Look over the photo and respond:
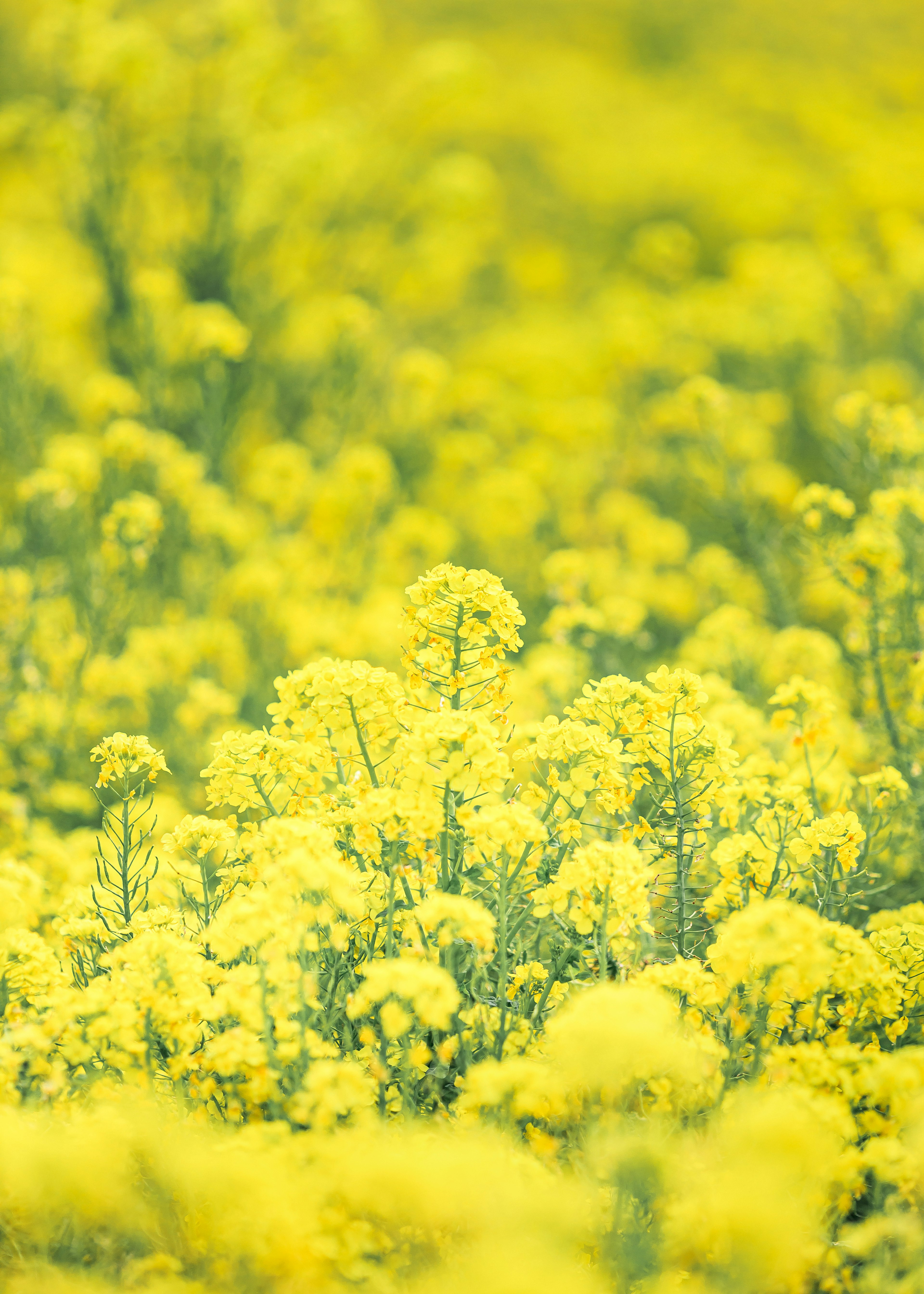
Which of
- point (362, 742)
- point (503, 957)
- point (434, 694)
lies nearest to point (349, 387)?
point (434, 694)

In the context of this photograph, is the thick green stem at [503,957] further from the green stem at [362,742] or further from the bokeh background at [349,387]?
the bokeh background at [349,387]

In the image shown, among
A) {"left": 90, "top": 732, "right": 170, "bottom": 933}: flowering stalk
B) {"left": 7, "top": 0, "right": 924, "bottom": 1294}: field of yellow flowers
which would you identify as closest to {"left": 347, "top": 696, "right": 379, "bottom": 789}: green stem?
{"left": 7, "top": 0, "right": 924, "bottom": 1294}: field of yellow flowers

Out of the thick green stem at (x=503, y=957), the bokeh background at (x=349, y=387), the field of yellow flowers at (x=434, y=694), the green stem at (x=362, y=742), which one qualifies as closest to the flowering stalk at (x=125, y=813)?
the field of yellow flowers at (x=434, y=694)

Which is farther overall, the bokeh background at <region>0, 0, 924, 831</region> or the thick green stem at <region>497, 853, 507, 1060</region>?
the bokeh background at <region>0, 0, 924, 831</region>

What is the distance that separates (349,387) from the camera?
899 cm

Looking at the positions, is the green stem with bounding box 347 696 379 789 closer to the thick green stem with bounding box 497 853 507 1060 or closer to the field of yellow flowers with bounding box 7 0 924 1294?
the field of yellow flowers with bounding box 7 0 924 1294

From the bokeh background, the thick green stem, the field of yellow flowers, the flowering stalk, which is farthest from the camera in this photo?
the bokeh background

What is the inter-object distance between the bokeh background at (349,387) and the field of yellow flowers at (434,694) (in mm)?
58

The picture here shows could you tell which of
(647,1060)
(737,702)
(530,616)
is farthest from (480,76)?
(647,1060)

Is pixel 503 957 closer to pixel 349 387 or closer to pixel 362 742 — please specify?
pixel 362 742

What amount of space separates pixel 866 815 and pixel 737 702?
0.94 meters

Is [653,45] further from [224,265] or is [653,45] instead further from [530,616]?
[530,616]

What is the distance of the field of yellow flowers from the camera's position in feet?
8.01

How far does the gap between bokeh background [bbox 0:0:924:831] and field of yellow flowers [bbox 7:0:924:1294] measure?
6 centimetres
